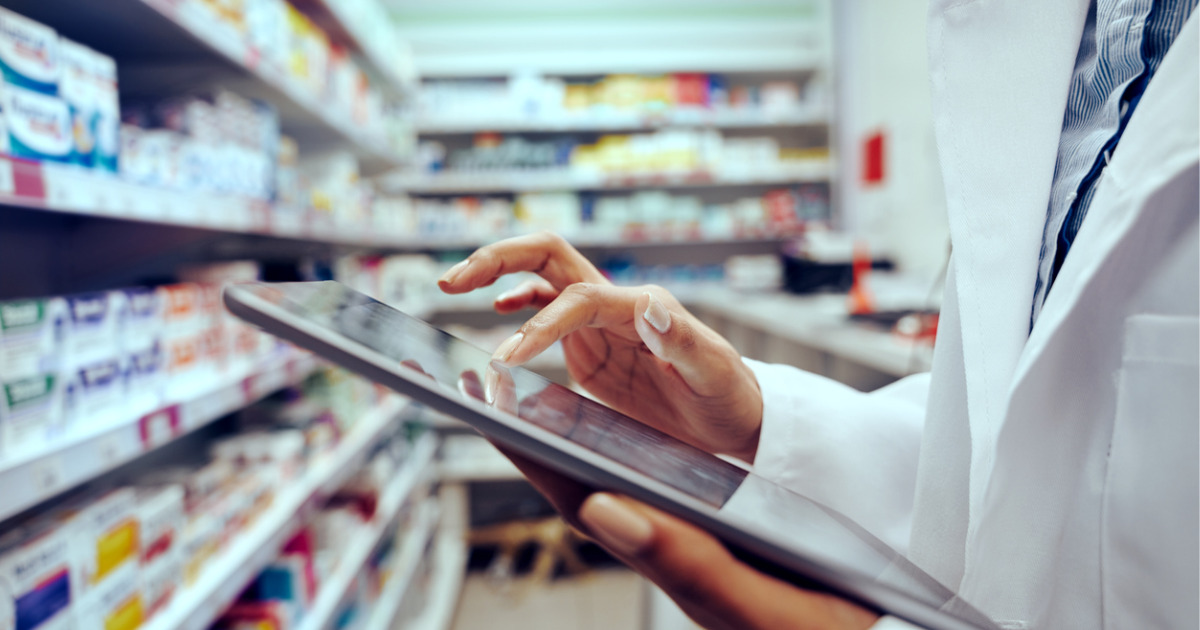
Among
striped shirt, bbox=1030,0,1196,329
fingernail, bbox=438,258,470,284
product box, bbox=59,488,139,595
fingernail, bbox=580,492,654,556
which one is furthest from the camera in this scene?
product box, bbox=59,488,139,595

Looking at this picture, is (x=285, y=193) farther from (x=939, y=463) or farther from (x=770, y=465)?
(x=939, y=463)

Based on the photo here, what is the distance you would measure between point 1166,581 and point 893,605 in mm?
279

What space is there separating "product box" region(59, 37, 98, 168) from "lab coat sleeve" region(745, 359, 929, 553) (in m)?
0.98

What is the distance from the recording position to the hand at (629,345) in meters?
0.62

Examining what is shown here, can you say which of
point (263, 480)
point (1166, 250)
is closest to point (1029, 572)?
point (1166, 250)

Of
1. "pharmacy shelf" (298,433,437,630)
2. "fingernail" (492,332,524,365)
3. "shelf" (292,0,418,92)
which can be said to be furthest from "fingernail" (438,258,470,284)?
"shelf" (292,0,418,92)

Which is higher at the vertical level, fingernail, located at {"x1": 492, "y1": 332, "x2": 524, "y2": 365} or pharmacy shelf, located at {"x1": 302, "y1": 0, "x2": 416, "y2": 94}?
pharmacy shelf, located at {"x1": 302, "y1": 0, "x2": 416, "y2": 94}

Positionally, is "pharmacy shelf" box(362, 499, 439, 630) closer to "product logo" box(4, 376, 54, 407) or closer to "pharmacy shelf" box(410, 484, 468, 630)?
"pharmacy shelf" box(410, 484, 468, 630)

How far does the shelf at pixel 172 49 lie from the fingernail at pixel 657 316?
3.16ft

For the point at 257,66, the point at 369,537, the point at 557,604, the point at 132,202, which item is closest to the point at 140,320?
the point at 132,202

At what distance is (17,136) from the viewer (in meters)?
0.86

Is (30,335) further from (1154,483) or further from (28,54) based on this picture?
(1154,483)

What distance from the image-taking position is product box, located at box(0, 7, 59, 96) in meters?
0.86

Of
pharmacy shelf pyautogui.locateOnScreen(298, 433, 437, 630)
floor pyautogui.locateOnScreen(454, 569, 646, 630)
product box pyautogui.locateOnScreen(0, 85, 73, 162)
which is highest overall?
product box pyautogui.locateOnScreen(0, 85, 73, 162)
